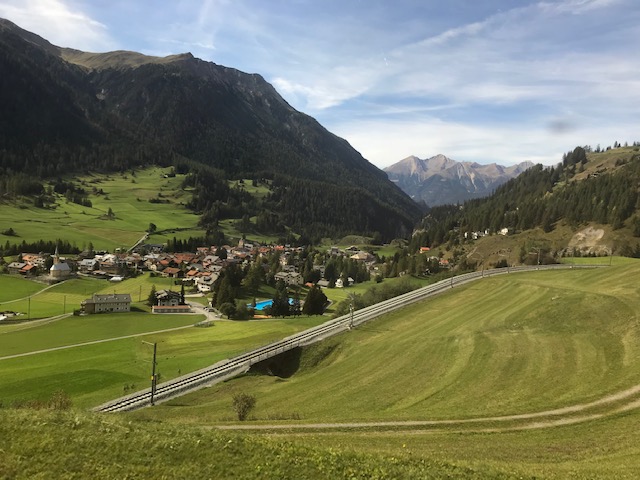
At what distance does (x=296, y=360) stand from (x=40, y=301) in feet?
260

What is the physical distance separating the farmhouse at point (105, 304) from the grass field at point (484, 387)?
5889 centimetres

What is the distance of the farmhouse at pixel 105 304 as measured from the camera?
90.9 meters

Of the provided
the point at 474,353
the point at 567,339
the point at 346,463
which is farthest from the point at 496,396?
the point at 346,463

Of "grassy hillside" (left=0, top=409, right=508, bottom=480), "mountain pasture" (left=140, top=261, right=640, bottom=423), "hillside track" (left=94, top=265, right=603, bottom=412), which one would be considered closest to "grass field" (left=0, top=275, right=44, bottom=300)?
"hillside track" (left=94, top=265, right=603, bottom=412)

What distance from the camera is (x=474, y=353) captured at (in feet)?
138

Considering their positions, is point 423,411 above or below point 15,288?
above

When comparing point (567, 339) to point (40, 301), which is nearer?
point (567, 339)

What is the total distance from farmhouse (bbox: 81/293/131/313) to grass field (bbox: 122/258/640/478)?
58.9 meters

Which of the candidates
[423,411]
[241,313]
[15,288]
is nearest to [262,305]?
[241,313]

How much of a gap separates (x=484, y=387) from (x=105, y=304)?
83.7 m

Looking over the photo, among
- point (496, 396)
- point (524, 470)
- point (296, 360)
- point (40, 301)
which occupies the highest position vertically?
point (524, 470)

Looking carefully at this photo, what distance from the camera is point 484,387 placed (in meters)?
34.2

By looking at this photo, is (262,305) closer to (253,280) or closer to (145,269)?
(253,280)

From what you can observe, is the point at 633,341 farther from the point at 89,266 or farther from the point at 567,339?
the point at 89,266
